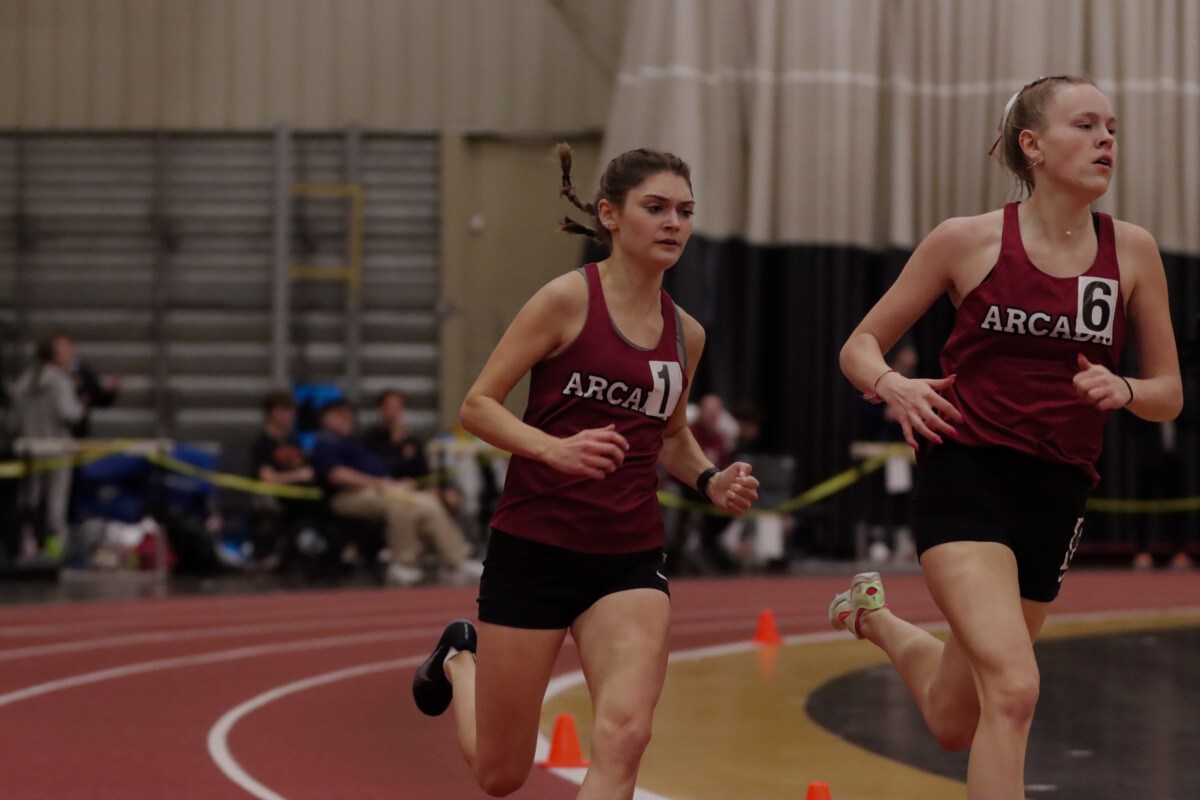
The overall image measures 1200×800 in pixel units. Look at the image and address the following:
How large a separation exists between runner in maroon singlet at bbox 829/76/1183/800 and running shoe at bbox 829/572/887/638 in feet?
2.81

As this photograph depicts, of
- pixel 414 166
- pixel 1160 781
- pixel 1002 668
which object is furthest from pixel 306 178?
pixel 1002 668

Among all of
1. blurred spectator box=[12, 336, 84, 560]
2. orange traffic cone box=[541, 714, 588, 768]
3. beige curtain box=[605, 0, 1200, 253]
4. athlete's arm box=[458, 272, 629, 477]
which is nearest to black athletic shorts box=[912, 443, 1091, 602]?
athlete's arm box=[458, 272, 629, 477]

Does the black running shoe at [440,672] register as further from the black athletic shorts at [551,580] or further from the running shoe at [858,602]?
the running shoe at [858,602]

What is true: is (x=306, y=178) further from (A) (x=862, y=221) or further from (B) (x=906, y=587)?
(B) (x=906, y=587)

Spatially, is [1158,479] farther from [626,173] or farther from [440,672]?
[626,173]

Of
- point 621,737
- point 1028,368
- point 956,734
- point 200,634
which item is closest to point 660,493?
point 200,634

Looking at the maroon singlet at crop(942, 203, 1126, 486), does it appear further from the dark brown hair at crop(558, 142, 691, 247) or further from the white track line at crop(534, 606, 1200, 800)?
the white track line at crop(534, 606, 1200, 800)

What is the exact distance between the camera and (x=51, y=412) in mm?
14930

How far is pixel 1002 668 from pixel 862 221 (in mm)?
14241

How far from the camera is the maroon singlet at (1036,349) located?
4.43 metres

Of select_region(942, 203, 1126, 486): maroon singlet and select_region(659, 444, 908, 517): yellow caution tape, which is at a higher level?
select_region(942, 203, 1126, 486): maroon singlet

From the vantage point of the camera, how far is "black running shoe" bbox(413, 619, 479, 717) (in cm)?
553

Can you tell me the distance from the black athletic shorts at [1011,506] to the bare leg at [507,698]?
1004mm

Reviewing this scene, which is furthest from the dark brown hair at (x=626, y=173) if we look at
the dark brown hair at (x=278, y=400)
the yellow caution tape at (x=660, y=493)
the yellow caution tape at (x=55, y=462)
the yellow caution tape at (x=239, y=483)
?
the yellow caution tape at (x=55, y=462)
